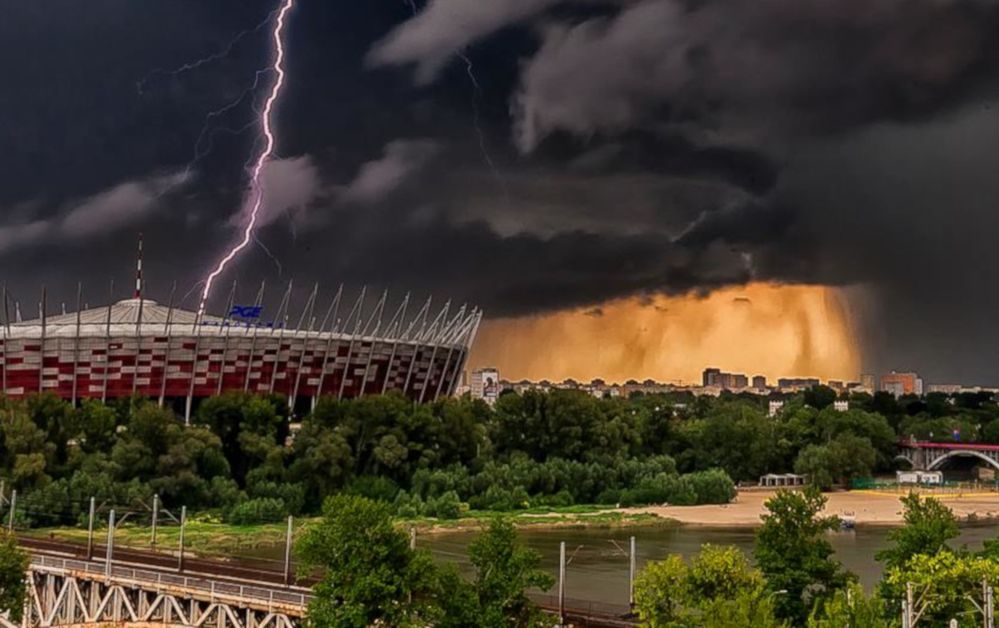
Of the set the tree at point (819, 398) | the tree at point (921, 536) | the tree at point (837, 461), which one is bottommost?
the tree at point (921, 536)

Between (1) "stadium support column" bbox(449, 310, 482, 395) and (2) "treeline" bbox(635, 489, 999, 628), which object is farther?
(1) "stadium support column" bbox(449, 310, 482, 395)

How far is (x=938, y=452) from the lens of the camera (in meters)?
145

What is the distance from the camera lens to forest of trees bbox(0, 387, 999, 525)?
78.1m

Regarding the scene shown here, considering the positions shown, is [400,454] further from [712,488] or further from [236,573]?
[236,573]

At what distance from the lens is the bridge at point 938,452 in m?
142

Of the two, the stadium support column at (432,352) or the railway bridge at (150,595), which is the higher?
the stadium support column at (432,352)

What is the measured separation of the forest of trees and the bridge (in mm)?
20108

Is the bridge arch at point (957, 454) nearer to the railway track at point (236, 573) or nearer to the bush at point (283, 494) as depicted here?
the bush at point (283, 494)

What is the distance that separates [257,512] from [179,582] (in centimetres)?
3610

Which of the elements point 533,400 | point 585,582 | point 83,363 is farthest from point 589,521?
point 83,363

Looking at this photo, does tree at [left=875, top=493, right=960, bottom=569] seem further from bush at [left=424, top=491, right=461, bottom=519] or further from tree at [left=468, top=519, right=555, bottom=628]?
bush at [left=424, top=491, right=461, bottom=519]

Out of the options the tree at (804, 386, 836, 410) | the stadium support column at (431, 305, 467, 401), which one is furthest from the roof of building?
the tree at (804, 386, 836, 410)

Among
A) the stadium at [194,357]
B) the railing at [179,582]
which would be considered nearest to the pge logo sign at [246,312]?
the stadium at [194,357]

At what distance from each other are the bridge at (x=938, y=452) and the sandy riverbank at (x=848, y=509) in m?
23.0
